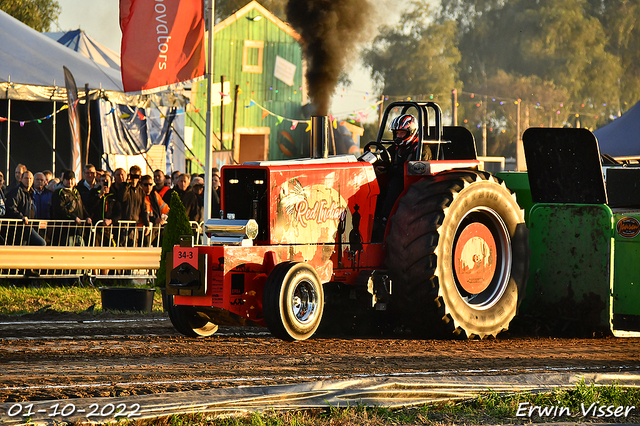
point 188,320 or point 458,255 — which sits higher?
point 458,255

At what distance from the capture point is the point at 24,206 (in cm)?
1338

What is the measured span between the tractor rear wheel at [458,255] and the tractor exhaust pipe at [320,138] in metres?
1.00

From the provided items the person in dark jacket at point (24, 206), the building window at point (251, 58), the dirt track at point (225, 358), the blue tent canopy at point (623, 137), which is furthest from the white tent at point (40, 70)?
the building window at point (251, 58)

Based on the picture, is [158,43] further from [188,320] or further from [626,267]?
[626,267]

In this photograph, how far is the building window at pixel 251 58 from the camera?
1393 inches

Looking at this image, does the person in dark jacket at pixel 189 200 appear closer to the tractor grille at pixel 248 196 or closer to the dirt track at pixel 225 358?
the dirt track at pixel 225 358

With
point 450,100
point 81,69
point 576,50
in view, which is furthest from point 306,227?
point 576,50

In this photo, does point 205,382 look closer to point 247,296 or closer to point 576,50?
point 247,296

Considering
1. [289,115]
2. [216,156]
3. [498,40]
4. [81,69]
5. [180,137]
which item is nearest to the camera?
[81,69]

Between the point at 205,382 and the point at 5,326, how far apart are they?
4430mm

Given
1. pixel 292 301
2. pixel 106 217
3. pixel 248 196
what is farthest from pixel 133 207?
pixel 292 301

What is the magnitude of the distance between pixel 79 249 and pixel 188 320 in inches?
206

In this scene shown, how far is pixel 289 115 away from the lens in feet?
117

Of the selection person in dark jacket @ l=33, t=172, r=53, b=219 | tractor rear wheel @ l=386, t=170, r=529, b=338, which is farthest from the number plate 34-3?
person in dark jacket @ l=33, t=172, r=53, b=219
